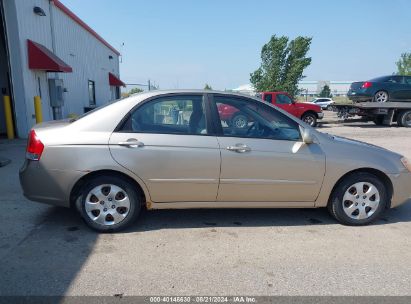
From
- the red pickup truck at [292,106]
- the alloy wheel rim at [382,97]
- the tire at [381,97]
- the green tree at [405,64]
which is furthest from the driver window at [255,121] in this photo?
the green tree at [405,64]

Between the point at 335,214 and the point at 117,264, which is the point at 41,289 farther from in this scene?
the point at 335,214

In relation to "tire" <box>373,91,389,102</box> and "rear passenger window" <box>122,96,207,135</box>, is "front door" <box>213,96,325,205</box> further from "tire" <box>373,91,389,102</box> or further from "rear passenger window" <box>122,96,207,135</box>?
"tire" <box>373,91,389,102</box>

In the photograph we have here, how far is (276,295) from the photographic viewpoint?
2.74 m

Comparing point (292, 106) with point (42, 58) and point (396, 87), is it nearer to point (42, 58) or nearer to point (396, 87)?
point (396, 87)

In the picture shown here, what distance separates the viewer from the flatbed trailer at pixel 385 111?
1556 centimetres

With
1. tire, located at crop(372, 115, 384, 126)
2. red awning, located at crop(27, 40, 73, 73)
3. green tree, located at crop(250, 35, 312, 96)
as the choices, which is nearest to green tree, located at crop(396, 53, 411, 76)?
green tree, located at crop(250, 35, 312, 96)

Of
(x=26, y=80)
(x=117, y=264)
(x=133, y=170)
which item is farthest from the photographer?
(x=26, y=80)

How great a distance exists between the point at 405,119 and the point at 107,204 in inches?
659

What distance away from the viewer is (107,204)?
3.80 metres

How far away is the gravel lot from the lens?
2.85m

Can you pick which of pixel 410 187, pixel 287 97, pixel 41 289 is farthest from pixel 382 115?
pixel 41 289

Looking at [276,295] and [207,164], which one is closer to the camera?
[276,295]

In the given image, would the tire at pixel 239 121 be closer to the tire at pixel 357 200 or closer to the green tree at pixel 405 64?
the tire at pixel 357 200

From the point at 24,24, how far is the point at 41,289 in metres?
10.4
